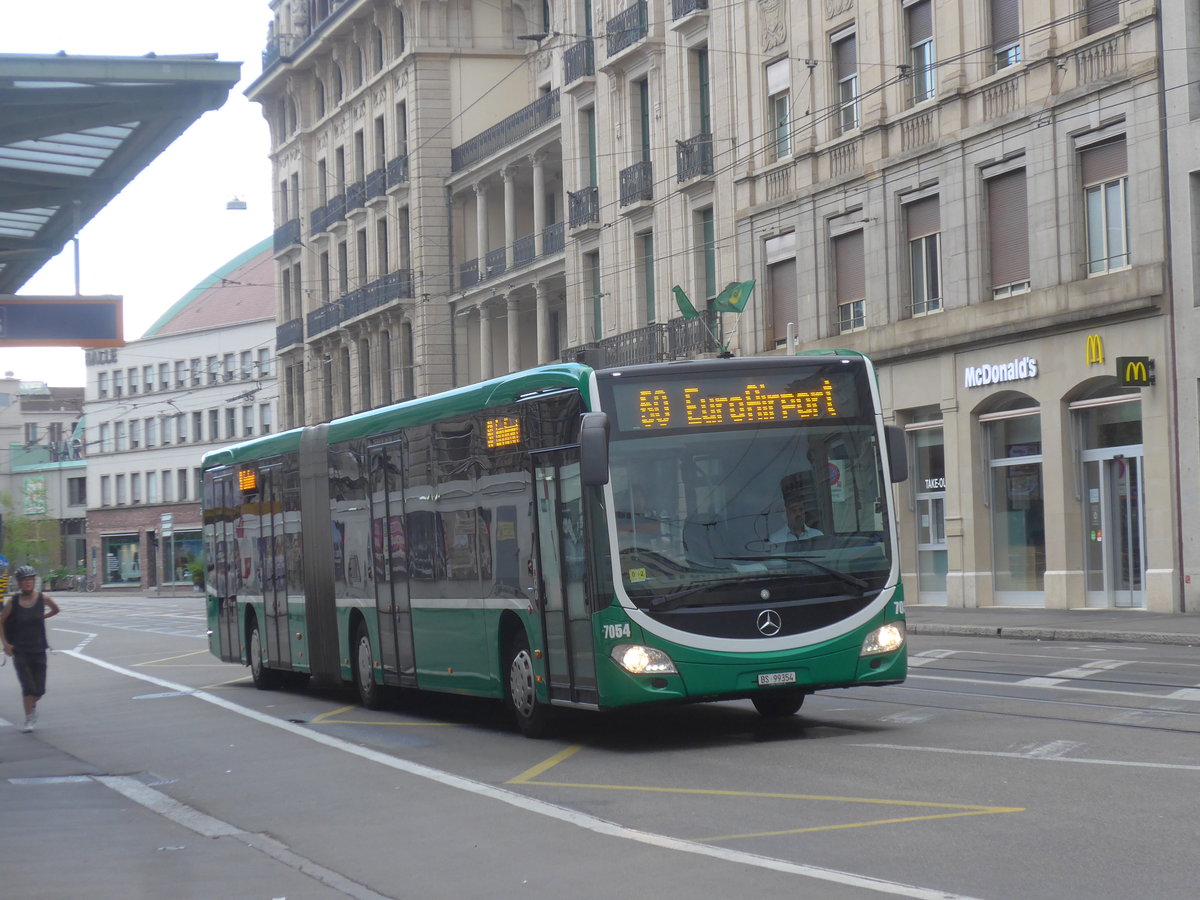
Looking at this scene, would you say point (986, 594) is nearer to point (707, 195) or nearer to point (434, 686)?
point (707, 195)

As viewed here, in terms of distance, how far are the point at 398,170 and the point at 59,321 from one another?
41861 millimetres

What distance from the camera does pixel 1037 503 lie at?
31.0m

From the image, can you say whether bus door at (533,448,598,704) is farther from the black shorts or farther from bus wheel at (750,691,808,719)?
the black shorts

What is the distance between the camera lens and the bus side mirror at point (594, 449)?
41.2 ft

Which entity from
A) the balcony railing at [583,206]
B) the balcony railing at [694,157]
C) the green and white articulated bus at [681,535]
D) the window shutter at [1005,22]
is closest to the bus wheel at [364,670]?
the green and white articulated bus at [681,535]

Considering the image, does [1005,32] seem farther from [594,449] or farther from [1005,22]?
[594,449]

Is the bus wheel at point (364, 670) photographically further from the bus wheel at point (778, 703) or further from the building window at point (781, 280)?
the building window at point (781, 280)

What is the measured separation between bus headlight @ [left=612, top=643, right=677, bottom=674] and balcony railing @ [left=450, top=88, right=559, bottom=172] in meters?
35.9

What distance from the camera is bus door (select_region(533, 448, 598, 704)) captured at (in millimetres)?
13352

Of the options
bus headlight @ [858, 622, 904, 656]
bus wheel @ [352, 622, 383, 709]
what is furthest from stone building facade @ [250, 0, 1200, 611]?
bus wheel @ [352, 622, 383, 709]

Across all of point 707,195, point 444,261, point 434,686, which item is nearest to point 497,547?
point 434,686

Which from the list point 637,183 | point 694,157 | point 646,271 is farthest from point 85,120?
point 637,183

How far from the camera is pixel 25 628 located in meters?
→ 18.0

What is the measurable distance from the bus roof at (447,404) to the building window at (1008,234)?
46.7 ft
